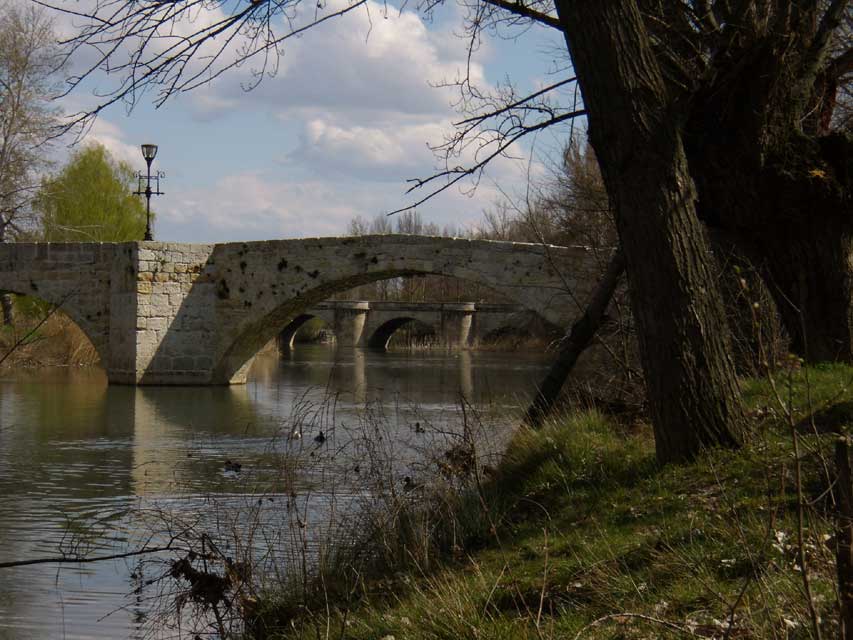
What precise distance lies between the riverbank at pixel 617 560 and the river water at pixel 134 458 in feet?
1.95

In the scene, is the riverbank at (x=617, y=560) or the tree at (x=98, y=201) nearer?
the riverbank at (x=617, y=560)

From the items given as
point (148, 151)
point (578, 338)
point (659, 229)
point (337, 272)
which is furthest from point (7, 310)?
point (659, 229)

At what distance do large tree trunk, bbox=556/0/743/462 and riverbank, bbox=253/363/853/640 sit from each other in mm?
204

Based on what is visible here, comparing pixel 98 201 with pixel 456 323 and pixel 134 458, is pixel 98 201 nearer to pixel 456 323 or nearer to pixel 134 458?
pixel 456 323

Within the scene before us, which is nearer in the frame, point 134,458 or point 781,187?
point 781,187

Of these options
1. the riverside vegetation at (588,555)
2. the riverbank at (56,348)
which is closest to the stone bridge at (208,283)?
the riverbank at (56,348)

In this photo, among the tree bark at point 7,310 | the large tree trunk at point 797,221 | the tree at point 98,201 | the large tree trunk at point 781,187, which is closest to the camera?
the large tree trunk at point 781,187

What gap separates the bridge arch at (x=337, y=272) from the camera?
14.7m

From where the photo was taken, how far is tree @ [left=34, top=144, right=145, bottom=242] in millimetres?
26720

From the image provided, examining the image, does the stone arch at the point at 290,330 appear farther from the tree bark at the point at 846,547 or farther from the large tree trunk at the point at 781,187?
the tree bark at the point at 846,547

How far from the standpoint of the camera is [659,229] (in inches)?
166

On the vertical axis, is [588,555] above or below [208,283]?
below

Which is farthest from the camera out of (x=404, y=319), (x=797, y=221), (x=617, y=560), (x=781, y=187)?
(x=404, y=319)

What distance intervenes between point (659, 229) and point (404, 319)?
31270 millimetres
